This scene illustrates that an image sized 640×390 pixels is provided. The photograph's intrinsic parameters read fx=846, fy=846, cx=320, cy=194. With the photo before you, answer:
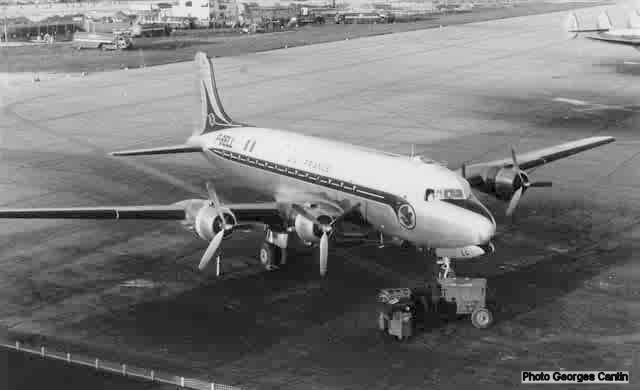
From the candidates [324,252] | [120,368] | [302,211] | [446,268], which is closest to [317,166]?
[302,211]

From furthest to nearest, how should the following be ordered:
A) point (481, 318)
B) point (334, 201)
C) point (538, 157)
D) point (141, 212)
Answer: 1. point (538, 157)
2. point (334, 201)
3. point (141, 212)
4. point (481, 318)

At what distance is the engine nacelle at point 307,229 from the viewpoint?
3036 centimetres

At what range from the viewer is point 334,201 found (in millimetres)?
33781

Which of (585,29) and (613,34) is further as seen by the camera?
(585,29)

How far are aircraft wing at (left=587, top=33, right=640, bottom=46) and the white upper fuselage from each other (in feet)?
227

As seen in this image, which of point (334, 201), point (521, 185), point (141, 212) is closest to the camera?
point (141, 212)

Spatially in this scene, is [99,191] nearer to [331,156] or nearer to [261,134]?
[261,134]

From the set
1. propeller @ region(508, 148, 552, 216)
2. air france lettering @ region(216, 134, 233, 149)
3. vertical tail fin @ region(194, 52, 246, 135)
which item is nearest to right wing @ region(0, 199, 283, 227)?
air france lettering @ region(216, 134, 233, 149)

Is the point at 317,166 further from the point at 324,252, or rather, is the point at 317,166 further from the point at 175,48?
the point at 175,48

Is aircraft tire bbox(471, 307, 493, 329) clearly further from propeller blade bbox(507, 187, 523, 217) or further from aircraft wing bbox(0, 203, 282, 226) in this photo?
aircraft wing bbox(0, 203, 282, 226)

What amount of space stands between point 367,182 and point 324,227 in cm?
336

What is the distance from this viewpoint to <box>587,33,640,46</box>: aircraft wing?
96.0 metres

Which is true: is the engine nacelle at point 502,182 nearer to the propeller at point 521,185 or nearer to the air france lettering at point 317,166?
the propeller at point 521,185

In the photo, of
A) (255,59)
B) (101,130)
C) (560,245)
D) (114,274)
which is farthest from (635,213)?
(255,59)
